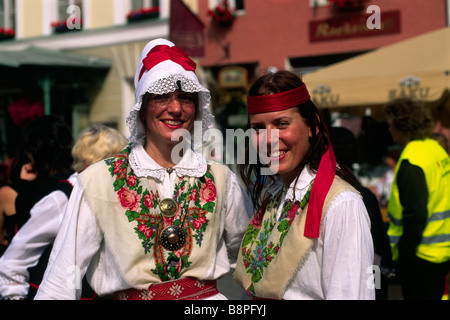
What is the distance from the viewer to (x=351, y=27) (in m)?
9.48

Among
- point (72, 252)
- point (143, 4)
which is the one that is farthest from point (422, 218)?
point (143, 4)

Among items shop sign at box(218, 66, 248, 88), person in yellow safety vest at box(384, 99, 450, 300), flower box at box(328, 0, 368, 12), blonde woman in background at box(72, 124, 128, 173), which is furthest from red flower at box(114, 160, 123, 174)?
shop sign at box(218, 66, 248, 88)

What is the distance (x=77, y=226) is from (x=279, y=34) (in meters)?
8.99

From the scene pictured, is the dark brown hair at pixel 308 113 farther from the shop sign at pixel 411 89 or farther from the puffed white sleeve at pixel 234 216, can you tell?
the shop sign at pixel 411 89

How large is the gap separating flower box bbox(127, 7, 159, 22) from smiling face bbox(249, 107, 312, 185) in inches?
398

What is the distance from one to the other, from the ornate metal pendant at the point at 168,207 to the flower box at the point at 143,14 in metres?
9.96

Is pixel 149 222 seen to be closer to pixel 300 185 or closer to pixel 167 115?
pixel 167 115

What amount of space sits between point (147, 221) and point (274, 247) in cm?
55

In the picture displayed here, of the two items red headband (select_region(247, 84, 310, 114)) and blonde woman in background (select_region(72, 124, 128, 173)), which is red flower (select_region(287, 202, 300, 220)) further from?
blonde woman in background (select_region(72, 124, 128, 173))

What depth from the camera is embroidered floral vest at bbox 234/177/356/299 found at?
1618 millimetres

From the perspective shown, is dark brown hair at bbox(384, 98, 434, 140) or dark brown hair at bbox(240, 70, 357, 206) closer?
dark brown hair at bbox(240, 70, 357, 206)

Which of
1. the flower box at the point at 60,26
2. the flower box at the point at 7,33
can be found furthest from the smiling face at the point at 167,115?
the flower box at the point at 7,33

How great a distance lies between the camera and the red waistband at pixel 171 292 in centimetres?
189

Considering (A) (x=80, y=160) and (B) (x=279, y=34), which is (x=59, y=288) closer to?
(A) (x=80, y=160)
